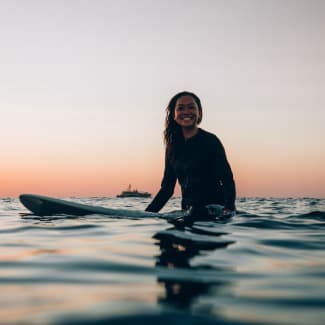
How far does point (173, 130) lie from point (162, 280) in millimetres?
4823

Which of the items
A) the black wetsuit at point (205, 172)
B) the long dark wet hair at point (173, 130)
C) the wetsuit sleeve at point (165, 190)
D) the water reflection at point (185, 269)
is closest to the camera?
the water reflection at point (185, 269)

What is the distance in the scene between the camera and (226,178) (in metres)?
5.85

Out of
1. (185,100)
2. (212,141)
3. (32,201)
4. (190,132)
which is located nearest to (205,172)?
(212,141)

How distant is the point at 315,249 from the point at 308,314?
6.59ft

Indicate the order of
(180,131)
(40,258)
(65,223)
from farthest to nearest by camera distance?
(180,131)
(65,223)
(40,258)

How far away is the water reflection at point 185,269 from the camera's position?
1621 mm

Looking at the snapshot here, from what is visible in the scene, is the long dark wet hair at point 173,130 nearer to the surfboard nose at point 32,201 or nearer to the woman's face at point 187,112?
the woman's face at point 187,112

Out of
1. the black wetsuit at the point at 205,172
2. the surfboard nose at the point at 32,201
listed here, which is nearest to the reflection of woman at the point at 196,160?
the black wetsuit at the point at 205,172

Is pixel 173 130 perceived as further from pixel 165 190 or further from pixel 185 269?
pixel 185 269

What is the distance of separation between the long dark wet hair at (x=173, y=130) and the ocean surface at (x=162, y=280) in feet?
9.58

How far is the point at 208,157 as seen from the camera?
6039 millimetres

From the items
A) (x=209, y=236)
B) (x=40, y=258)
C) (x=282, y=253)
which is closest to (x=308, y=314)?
(x=282, y=253)

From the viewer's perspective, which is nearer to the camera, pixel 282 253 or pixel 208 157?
pixel 282 253

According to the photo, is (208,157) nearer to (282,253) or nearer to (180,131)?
(180,131)
